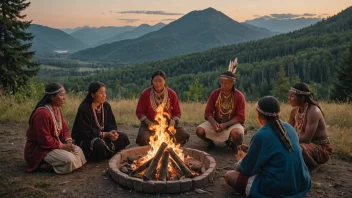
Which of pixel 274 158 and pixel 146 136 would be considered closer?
pixel 274 158

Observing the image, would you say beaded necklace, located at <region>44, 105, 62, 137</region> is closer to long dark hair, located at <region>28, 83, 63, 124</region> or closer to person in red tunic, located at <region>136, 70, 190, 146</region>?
long dark hair, located at <region>28, 83, 63, 124</region>

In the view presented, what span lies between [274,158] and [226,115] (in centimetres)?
273

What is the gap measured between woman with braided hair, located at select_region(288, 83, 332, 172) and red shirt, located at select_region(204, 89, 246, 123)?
1.20 m

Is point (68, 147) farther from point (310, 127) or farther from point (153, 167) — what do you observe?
point (310, 127)

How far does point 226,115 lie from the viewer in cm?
635

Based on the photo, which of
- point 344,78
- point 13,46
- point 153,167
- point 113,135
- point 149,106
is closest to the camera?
point 153,167

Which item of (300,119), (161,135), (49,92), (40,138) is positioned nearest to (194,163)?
(161,135)

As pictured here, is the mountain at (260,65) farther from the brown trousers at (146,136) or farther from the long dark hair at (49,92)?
the long dark hair at (49,92)

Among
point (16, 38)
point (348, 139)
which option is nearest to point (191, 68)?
point (16, 38)

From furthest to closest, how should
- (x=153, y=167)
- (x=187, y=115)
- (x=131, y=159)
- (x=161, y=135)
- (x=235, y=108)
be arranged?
(x=187, y=115) → (x=235, y=108) → (x=161, y=135) → (x=131, y=159) → (x=153, y=167)

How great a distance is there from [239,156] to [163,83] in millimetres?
2086

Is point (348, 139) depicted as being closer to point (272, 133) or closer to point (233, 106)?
point (233, 106)

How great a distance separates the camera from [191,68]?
307 feet

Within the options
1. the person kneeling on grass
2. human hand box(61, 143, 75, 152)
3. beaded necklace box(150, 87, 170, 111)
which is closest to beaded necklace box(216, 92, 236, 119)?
beaded necklace box(150, 87, 170, 111)
